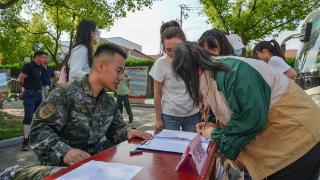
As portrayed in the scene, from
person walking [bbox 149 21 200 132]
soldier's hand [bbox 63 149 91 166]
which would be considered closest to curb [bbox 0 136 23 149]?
person walking [bbox 149 21 200 132]

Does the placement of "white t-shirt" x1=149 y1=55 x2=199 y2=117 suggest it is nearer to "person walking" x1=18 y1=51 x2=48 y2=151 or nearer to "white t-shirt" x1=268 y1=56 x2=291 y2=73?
"white t-shirt" x1=268 y1=56 x2=291 y2=73

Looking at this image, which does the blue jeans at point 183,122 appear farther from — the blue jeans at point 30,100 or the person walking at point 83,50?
the blue jeans at point 30,100

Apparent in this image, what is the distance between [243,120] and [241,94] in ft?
0.46

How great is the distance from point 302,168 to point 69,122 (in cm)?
137

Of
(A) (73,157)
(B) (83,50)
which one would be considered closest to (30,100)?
(B) (83,50)

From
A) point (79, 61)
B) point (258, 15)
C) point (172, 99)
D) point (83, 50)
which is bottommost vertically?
point (172, 99)

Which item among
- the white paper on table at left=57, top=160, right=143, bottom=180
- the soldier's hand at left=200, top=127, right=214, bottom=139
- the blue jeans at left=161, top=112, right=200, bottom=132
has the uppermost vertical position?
the soldier's hand at left=200, top=127, right=214, bottom=139

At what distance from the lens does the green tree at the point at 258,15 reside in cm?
1709

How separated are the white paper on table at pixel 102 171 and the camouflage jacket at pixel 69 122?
0.40 meters

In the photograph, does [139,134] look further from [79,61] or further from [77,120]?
[79,61]

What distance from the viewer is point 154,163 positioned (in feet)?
6.00

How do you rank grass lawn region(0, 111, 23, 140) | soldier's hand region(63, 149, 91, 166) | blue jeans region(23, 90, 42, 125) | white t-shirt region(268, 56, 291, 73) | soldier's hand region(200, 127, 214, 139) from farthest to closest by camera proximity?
grass lawn region(0, 111, 23, 140)
blue jeans region(23, 90, 42, 125)
white t-shirt region(268, 56, 291, 73)
soldier's hand region(200, 127, 214, 139)
soldier's hand region(63, 149, 91, 166)

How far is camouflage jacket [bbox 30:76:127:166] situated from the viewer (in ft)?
6.91

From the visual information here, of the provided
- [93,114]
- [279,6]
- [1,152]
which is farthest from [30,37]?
[93,114]
